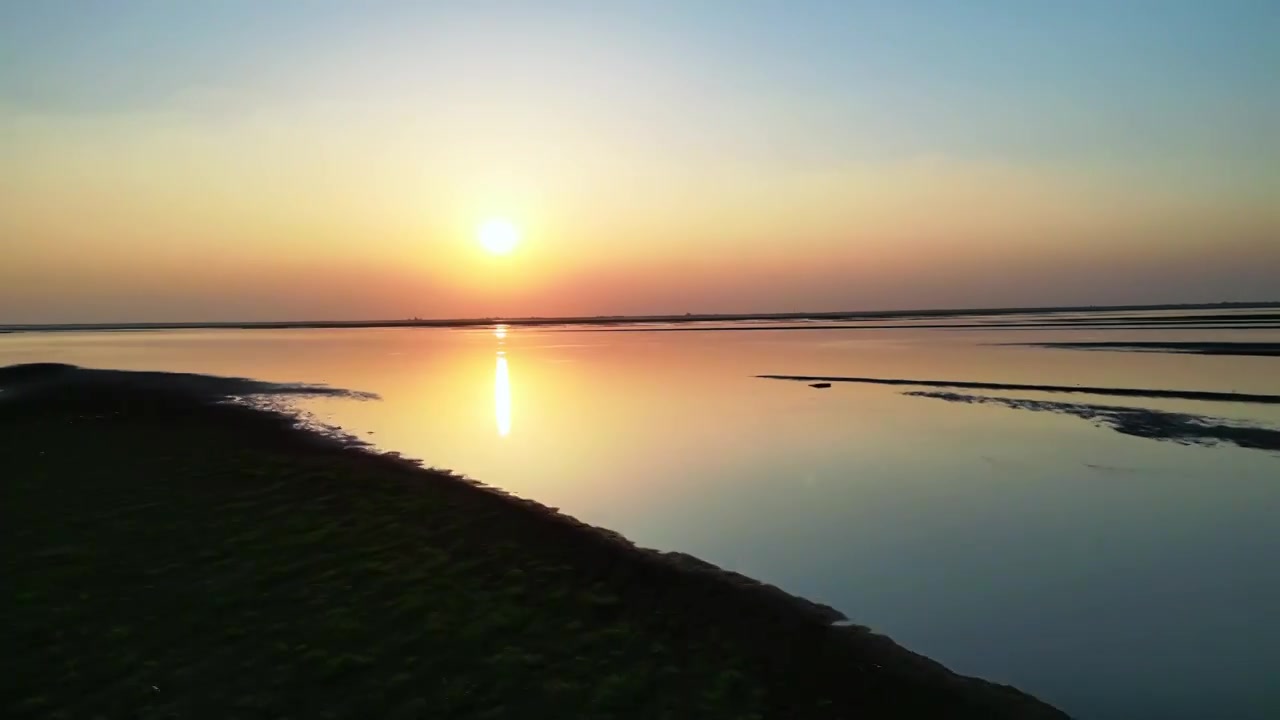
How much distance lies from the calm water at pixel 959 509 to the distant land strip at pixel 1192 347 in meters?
17.2

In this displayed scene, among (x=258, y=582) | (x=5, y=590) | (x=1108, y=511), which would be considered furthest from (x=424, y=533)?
(x=1108, y=511)

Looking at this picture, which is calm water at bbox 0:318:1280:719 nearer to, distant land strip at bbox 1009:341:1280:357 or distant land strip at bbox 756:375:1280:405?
distant land strip at bbox 756:375:1280:405

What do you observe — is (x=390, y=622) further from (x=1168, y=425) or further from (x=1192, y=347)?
(x=1192, y=347)

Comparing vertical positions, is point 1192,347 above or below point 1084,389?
above

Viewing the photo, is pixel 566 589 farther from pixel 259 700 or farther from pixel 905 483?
pixel 905 483

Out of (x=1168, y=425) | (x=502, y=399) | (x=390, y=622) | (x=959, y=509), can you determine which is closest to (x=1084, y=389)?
(x=1168, y=425)

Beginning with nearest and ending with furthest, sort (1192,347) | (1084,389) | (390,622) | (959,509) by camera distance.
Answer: (390,622) < (959,509) < (1084,389) < (1192,347)

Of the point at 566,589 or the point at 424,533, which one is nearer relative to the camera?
the point at 566,589

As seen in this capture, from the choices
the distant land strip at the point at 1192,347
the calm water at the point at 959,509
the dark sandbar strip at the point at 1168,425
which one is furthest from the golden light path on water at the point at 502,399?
the distant land strip at the point at 1192,347

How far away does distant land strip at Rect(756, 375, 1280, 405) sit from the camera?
3544 cm

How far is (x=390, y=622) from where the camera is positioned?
10516 millimetres

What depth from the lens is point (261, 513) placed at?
15.9m

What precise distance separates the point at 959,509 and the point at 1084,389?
2761 cm

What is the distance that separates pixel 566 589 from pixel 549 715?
12.9 ft
